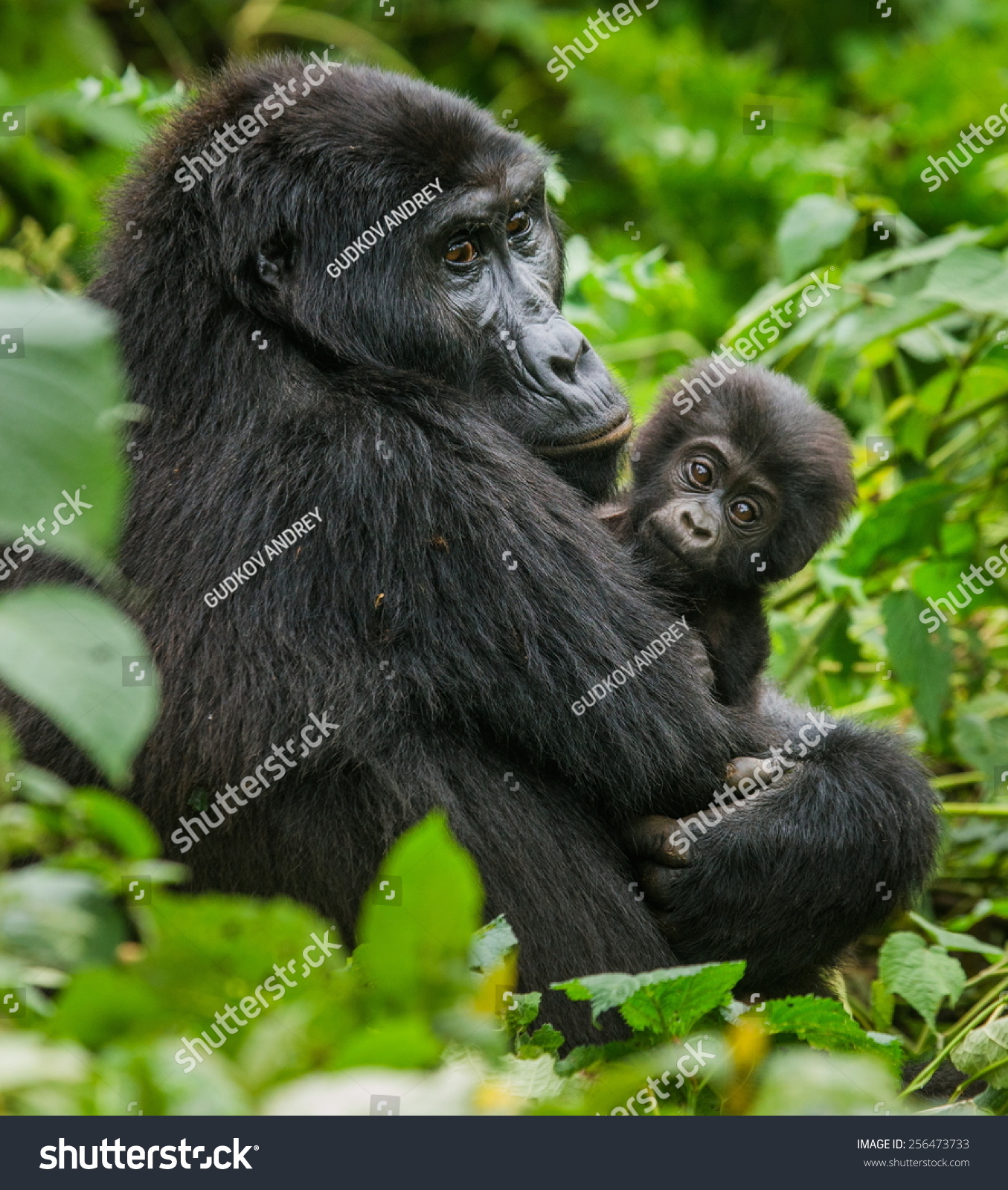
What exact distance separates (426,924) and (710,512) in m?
Result: 2.00

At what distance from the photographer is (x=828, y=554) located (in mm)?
4219

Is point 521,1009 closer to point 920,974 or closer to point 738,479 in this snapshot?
point 920,974

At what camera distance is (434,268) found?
10.3ft

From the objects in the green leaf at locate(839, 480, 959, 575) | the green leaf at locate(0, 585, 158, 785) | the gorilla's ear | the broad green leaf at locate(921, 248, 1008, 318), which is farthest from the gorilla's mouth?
the green leaf at locate(0, 585, 158, 785)

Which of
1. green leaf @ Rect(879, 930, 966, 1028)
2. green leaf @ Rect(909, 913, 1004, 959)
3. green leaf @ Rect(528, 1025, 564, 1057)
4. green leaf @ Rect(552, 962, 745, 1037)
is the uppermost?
green leaf @ Rect(552, 962, 745, 1037)

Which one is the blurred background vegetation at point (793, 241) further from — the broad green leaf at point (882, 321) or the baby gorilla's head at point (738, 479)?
the baby gorilla's head at point (738, 479)

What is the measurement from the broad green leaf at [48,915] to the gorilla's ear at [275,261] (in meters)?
1.68

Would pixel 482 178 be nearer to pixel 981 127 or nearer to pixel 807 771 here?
pixel 807 771

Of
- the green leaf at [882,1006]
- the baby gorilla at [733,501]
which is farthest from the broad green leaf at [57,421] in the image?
the green leaf at [882,1006]

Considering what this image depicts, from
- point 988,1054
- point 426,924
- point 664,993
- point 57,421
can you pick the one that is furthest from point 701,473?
point 57,421

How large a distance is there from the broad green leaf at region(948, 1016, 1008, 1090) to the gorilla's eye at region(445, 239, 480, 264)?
6.32 ft

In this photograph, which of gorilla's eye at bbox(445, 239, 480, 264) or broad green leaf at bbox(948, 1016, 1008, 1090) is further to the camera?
gorilla's eye at bbox(445, 239, 480, 264)

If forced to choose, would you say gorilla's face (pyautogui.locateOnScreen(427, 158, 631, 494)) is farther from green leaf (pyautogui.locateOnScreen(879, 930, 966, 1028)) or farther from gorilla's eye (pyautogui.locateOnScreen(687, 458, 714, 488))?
green leaf (pyautogui.locateOnScreen(879, 930, 966, 1028))

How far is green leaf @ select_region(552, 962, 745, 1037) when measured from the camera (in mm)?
1956
